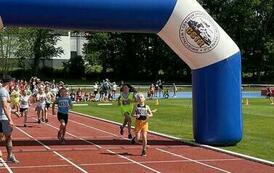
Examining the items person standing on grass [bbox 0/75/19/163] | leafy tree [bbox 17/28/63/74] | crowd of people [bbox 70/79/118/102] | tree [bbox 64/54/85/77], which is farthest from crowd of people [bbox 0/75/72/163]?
tree [bbox 64/54/85/77]

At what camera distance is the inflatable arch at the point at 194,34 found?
1436 centimetres

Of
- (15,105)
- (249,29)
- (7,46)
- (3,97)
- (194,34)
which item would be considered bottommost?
(15,105)

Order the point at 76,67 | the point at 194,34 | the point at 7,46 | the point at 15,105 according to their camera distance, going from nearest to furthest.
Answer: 1. the point at 194,34
2. the point at 15,105
3. the point at 7,46
4. the point at 76,67

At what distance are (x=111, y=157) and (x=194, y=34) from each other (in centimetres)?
419

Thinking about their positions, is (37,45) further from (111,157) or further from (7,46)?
(111,157)

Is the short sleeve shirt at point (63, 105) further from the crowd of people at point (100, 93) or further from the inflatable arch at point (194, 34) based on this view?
the crowd of people at point (100, 93)

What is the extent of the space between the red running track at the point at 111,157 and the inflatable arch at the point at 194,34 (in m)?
1.07

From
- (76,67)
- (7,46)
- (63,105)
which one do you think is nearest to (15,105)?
(63,105)

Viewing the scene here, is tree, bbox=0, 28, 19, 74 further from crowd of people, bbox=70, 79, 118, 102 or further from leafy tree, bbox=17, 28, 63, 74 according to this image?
crowd of people, bbox=70, 79, 118, 102

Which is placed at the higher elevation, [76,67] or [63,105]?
[76,67]

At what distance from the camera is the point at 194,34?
15.1 metres

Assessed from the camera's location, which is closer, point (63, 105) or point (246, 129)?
point (63, 105)

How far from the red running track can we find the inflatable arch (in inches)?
42.2

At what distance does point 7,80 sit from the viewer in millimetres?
12023
